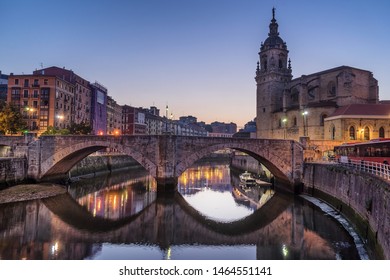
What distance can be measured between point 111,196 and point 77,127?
85.4ft

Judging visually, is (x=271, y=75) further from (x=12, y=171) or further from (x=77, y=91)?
(x=12, y=171)

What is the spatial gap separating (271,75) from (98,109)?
1860 inches

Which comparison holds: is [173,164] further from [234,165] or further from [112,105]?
[112,105]

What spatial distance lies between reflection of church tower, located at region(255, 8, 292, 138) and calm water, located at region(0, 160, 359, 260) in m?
37.9

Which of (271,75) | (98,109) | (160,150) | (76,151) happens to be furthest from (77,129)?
(271,75)

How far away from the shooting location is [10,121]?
4822 cm

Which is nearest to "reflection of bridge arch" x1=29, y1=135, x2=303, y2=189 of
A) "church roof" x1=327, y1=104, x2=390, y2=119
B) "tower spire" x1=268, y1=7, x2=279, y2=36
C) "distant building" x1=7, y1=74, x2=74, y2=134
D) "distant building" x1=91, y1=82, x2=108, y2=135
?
"church roof" x1=327, y1=104, x2=390, y2=119

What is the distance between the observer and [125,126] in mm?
106375

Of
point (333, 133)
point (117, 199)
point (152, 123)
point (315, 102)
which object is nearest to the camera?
point (117, 199)

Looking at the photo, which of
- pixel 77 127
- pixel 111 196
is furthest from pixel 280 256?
pixel 77 127

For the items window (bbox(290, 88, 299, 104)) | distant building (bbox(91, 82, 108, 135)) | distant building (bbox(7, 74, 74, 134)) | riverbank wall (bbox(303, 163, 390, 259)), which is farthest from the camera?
distant building (bbox(91, 82, 108, 135))

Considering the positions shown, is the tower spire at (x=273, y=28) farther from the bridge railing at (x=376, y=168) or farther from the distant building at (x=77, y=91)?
the bridge railing at (x=376, y=168)

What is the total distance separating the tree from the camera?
4762 cm

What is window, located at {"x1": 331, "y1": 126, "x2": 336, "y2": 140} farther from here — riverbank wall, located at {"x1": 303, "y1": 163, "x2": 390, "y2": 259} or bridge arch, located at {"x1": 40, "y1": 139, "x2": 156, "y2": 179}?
bridge arch, located at {"x1": 40, "y1": 139, "x2": 156, "y2": 179}
